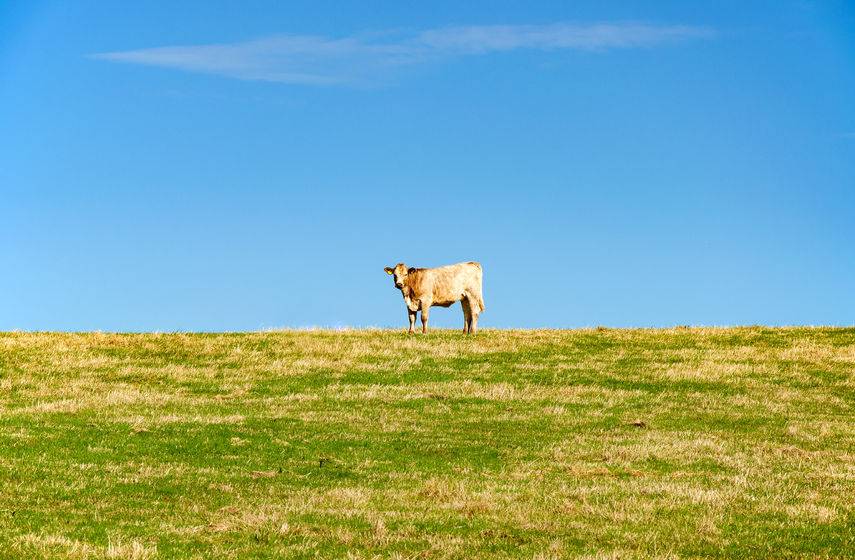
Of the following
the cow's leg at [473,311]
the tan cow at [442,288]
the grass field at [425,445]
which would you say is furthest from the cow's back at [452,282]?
the grass field at [425,445]

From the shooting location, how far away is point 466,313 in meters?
46.8

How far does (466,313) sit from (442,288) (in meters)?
2.08

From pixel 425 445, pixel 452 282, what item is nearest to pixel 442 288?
pixel 452 282

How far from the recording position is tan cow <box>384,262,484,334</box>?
44.8 meters

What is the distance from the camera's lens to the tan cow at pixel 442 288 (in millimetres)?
44812

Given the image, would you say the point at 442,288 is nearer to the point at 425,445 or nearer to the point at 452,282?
the point at 452,282

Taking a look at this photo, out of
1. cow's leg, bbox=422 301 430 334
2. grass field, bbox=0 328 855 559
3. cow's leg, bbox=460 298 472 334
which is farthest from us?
cow's leg, bbox=460 298 472 334

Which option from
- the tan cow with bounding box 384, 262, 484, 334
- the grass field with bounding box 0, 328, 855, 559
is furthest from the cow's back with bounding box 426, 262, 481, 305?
the grass field with bounding box 0, 328, 855, 559

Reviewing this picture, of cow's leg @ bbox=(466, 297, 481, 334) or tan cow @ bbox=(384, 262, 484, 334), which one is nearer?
tan cow @ bbox=(384, 262, 484, 334)

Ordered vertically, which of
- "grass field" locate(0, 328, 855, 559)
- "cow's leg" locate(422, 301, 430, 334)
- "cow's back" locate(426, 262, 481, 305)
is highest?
"cow's back" locate(426, 262, 481, 305)

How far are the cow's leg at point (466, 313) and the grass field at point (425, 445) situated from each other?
13.7 feet

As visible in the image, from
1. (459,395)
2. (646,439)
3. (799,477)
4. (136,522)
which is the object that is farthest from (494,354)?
(136,522)

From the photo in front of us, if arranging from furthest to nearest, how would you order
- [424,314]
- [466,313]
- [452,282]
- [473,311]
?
[466,313], [473,311], [452,282], [424,314]

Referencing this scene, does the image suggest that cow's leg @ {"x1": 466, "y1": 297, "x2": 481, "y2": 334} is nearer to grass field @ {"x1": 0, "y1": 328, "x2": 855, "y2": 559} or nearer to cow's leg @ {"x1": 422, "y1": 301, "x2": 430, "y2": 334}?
cow's leg @ {"x1": 422, "y1": 301, "x2": 430, "y2": 334}
